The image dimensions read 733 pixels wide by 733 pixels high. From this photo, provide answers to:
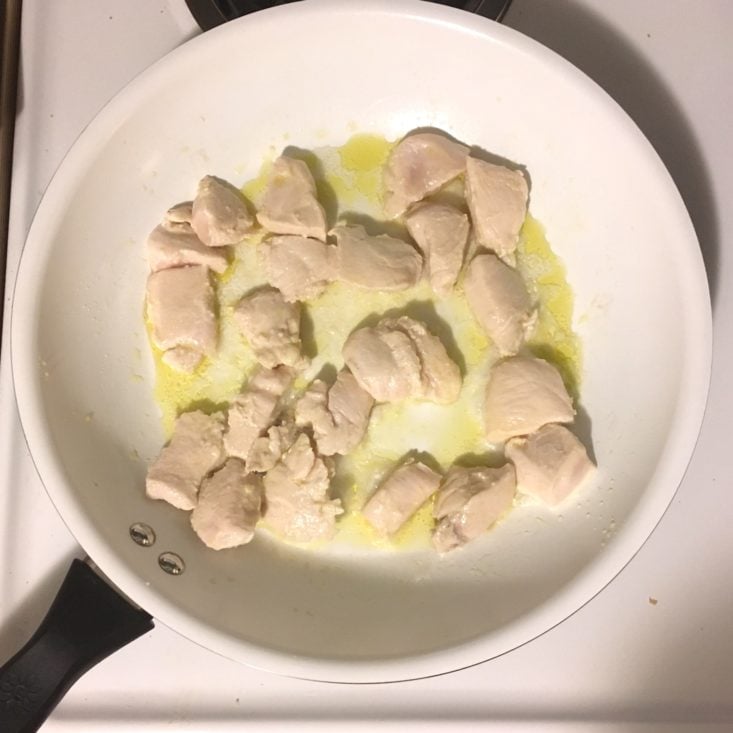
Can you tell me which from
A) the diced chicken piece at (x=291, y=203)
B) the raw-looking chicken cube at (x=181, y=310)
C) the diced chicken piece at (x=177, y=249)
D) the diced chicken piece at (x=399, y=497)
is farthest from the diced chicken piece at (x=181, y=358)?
the diced chicken piece at (x=399, y=497)

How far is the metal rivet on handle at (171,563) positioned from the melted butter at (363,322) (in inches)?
8.5

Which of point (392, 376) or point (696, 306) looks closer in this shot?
point (696, 306)

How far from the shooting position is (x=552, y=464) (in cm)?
116

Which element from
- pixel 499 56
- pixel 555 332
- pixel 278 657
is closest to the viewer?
pixel 278 657

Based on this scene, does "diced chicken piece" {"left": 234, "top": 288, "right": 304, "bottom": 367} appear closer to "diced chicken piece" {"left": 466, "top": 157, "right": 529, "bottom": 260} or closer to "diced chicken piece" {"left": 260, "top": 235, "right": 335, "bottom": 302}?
"diced chicken piece" {"left": 260, "top": 235, "right": 335, "bottom": 302}

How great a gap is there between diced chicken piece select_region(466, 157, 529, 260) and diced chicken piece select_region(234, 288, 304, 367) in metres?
0.36

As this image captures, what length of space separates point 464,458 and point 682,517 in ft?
1.18

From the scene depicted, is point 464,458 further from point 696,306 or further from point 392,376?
point 696,306

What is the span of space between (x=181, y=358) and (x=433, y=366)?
16.6 inches

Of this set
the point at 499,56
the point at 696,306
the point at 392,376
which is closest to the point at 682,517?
the point at 696,306

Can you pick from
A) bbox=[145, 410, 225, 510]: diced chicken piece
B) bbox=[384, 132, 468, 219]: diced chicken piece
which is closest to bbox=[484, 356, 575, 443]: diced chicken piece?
bbox=[384, 132, 468, 219]: diced chicken piece

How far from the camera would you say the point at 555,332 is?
4.21 ft

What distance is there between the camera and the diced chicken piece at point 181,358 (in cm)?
124

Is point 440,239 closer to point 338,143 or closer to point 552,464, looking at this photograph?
point 338,143
